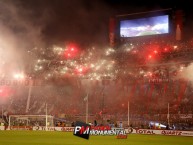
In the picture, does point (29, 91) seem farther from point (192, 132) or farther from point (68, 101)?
point (192, 132)

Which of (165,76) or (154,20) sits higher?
(154,20)

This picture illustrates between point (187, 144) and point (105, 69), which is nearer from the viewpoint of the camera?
point (187, 144)

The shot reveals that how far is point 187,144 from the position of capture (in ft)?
83.0

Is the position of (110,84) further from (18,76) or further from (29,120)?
(18,76)

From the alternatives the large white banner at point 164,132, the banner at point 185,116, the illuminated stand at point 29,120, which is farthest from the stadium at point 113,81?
the large white banner at point 164,132

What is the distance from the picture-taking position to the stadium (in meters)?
49.2

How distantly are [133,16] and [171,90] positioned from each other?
57.0 feet

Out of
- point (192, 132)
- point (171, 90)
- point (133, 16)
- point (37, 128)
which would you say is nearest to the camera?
point (192, 132)

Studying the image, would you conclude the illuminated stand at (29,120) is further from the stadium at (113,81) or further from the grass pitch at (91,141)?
the grass pitch at (91,141)

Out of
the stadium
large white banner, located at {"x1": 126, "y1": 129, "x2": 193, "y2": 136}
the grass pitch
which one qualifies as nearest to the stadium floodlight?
the stadium

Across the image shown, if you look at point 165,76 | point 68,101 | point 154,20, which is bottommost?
point 68,101

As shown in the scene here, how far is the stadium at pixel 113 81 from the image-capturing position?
49.2 m

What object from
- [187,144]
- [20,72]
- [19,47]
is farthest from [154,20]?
[187,144]

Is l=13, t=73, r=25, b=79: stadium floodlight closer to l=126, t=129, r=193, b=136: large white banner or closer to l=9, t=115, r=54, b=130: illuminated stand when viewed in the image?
l=9, t=115, r=54, b=130: illuminated stand
